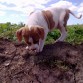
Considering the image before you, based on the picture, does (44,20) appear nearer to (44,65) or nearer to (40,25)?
(40,25)

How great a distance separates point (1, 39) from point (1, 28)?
105 inches

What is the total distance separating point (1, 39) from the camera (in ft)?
28.7

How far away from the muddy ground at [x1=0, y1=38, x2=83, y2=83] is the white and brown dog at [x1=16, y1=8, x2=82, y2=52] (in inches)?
11.3

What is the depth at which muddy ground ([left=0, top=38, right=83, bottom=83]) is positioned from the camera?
691 centimetres

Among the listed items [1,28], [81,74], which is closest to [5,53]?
[81,74]

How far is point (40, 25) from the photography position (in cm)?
771

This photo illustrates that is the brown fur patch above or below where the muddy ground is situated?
above

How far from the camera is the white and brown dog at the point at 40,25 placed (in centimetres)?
714

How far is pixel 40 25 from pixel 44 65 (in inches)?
41.9

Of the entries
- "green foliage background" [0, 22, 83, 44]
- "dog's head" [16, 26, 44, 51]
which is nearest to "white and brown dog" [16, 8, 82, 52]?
"dog's head" [16, 26, 44, 51]

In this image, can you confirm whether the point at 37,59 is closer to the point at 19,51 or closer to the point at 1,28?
the point at 19,51

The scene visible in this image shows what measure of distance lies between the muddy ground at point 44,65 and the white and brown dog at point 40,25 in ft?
0.94

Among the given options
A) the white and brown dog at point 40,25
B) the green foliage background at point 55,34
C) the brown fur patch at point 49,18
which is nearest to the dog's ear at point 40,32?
the white and brown dog at point 40,25

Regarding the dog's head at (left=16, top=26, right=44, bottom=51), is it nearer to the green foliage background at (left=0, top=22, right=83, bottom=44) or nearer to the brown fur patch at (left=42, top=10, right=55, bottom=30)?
the brown fur patch at (left=42, top=10, right=55, bottom=30)
